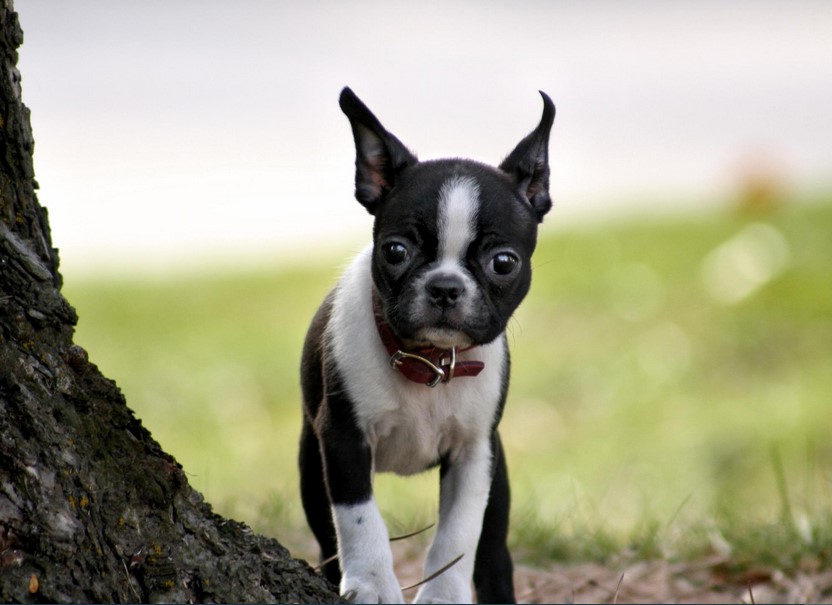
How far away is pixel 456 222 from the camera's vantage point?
3.67m

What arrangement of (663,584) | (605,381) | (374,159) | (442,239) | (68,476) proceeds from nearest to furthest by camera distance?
(68,476) < (442,239) < (374,159) < (663,584) < (605,381)

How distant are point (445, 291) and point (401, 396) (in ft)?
1.75

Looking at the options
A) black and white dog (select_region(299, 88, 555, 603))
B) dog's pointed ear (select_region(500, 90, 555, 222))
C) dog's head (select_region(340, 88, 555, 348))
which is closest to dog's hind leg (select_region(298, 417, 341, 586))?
black and white dog (select_region(299, 88, 555, 603))

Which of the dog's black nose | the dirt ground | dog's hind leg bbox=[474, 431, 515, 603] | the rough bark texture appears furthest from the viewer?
the dirt ground

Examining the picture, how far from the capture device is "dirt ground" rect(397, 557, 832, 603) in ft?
15.5

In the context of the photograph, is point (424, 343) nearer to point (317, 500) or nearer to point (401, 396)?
point (401, 396)

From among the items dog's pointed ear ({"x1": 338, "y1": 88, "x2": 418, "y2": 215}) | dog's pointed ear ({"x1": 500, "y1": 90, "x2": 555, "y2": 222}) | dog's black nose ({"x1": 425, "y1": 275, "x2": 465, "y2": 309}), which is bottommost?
dog's black nose ({"x1": 425, "y1": 275, "x2": 465, "y2": 309})

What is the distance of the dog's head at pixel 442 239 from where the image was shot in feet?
11.9

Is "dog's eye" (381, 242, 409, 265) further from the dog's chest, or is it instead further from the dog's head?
the dog's chest

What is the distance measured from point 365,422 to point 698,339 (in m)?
5.96

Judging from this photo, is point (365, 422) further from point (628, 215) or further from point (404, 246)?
point (628, 215)

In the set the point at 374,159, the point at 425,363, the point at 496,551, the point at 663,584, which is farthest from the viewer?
the point at 663,584

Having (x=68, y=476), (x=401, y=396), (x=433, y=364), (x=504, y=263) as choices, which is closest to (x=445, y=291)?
(x=504, y=263)

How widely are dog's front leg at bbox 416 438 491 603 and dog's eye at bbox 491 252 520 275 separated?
2.23ft
